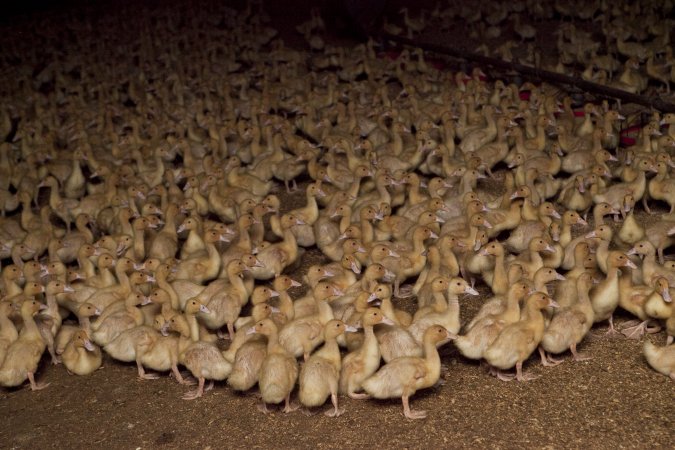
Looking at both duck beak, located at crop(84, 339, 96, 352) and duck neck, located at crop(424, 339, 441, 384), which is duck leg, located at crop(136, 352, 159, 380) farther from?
duck neck, located at crop(424, 339, 441, 384)

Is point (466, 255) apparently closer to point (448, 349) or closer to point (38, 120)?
point (448, 349)

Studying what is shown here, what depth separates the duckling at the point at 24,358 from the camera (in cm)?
614

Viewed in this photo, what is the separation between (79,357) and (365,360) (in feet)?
7.98

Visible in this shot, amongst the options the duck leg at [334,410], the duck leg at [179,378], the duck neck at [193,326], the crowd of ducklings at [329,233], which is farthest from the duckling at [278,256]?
the duck leg at [334,410]

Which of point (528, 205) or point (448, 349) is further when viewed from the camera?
point (528, 205)

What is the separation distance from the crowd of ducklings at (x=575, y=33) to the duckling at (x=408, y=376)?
697 centimetres

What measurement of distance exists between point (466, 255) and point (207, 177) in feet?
11.2

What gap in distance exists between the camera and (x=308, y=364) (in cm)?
539

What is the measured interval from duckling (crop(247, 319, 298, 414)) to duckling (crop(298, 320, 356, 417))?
0.30 ft

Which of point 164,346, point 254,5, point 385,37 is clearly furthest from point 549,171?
point 254,5

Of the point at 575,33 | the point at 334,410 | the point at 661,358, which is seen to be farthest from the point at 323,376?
the point at 575,33

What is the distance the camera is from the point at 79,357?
6.31m

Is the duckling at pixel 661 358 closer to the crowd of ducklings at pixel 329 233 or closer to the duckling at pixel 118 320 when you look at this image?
the crowd of ducklings at pixel 329 233

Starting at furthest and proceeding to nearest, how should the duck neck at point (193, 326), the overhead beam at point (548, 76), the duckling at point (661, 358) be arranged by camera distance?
the overhead beam at point (548, 76)
the duck neck at point (193, 326)
the duckling at point (661, 358)
